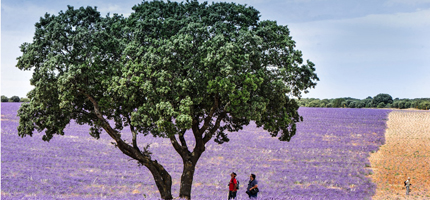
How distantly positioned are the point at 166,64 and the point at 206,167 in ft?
65.2

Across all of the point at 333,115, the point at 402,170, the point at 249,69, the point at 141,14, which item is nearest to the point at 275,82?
the point at 249,69

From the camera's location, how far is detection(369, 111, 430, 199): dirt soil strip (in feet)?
103

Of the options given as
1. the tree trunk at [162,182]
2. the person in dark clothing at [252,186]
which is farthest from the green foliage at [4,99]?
the person in dark clothing at [252,186]

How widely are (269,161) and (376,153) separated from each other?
1484cm

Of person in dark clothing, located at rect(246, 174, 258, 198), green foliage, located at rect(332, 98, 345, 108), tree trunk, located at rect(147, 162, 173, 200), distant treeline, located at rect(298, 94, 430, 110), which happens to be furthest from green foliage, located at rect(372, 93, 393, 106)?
tree trunk, located at rect(147, 162, 173, 200)

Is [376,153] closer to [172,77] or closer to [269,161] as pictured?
[269,161]

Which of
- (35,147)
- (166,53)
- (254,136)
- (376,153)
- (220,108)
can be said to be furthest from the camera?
(254,136)

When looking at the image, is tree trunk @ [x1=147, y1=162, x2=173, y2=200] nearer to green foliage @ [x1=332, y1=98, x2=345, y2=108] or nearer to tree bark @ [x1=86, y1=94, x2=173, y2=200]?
tree bark @ [x1=86, y1=94, x2=173, y2=200]

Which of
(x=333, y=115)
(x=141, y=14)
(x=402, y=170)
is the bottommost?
(x=402, y=170)

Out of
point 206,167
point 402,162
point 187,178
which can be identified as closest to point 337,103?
point 402,162

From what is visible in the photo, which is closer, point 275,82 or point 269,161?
point 275,82

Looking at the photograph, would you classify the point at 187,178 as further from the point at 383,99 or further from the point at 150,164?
the point at 383,99

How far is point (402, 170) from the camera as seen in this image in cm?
3700

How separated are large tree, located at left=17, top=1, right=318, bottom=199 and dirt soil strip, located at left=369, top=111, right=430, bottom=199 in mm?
17748
